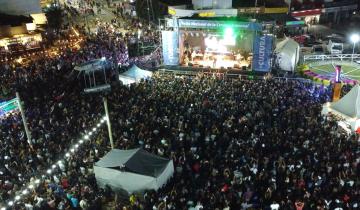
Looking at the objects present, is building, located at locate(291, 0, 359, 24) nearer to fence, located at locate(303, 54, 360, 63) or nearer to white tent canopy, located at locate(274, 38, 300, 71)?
fence, located at locate(303, 54, 360, 63)

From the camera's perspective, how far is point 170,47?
77.9ft

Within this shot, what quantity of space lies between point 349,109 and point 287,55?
8.28 metres

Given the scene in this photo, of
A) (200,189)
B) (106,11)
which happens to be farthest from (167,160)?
(106,11)

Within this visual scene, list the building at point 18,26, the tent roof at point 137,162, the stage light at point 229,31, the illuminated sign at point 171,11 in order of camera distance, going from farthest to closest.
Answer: the illuminated sign at point 171,11, the building at point 18,26, the stage light at point 229,31, the tent roof at point 137,162

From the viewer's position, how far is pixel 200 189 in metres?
10.4

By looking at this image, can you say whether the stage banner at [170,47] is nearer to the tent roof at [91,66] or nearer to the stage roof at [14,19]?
the tent roof at [91,66]

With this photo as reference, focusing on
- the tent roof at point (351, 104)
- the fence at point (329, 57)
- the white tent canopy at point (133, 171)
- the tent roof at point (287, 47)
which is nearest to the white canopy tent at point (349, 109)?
the tent roof at point (351, 104)

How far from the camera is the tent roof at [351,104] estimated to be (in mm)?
14609

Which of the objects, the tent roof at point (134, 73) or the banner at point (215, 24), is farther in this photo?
the banner at point (215, 24)

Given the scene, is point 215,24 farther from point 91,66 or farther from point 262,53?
point 91,66

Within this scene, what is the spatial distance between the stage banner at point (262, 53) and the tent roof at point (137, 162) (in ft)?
42.2

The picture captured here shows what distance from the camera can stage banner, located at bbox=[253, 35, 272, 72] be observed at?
71.5 ft

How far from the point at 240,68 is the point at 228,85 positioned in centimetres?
583

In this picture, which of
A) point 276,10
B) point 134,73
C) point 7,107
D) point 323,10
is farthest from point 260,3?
point 7,107
